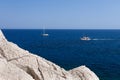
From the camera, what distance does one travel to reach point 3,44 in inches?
735

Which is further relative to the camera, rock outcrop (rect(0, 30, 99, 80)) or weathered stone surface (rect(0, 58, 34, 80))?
rock outcrop (rect(0, 30, 99, 80))

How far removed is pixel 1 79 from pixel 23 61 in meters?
3.26

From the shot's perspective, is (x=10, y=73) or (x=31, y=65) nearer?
(x=10, y=73)

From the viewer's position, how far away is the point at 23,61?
17.9 meters

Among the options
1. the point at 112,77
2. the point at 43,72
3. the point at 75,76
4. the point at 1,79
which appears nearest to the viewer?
the point at 1,79

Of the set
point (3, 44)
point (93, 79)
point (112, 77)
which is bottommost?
point (112, 77)

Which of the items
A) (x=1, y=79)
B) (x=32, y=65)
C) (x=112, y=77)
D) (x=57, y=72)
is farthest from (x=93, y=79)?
(x=112, y=77)

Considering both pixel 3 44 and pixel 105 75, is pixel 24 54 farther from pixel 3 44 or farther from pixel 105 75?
pixel 105 75

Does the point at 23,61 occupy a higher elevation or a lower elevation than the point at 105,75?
higher

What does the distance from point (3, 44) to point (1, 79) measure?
14.0 ft

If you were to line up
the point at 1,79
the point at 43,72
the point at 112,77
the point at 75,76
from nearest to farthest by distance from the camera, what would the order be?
1. the point at 1,79
2. the point at 43,72
3. the point at 75,76
4. the point at 112,77

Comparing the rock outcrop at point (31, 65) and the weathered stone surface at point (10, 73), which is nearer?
the weathered stone surface at point (10, 73)

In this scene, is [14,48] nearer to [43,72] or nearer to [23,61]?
[23,61]

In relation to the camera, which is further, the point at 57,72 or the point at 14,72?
the point at 57,72
